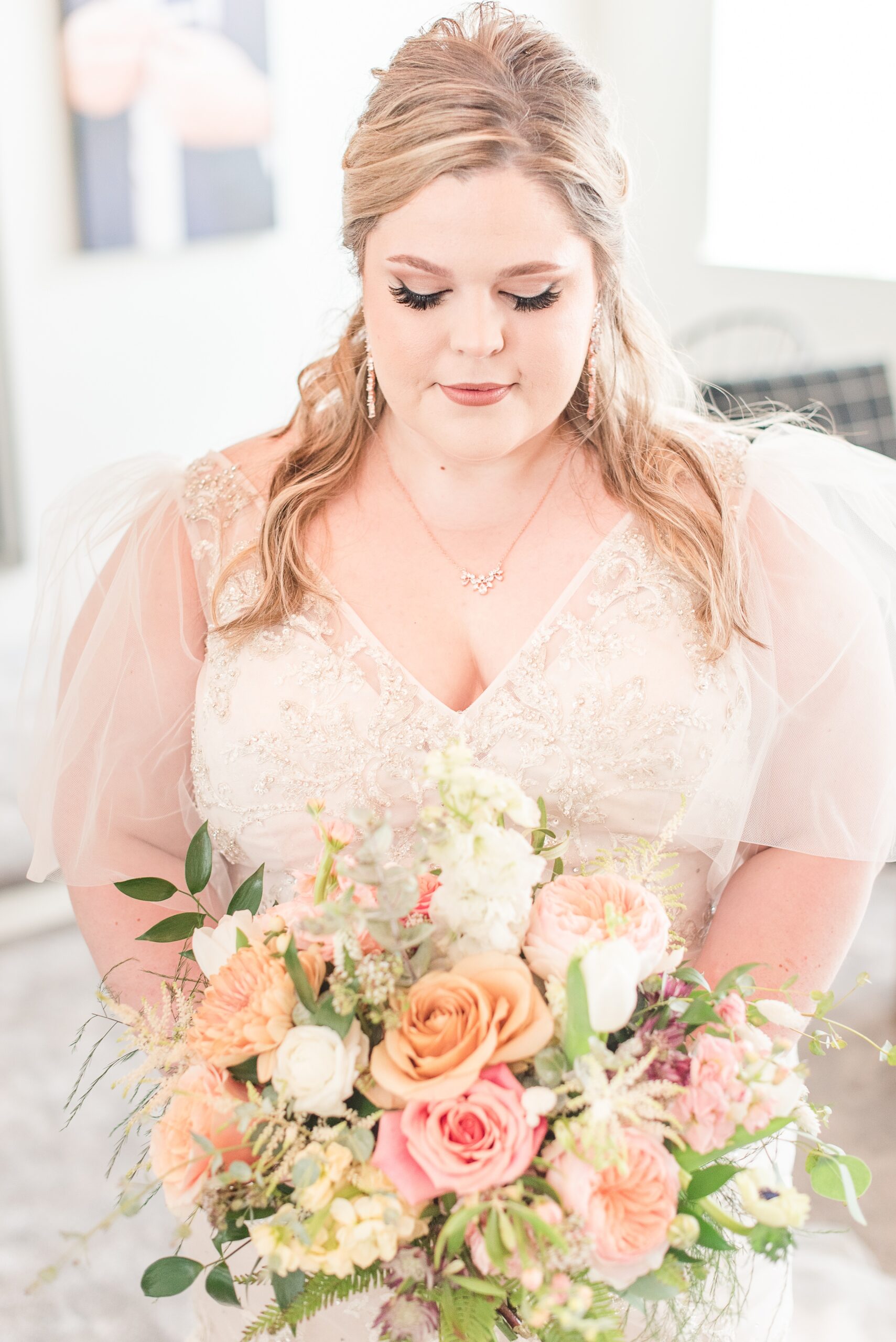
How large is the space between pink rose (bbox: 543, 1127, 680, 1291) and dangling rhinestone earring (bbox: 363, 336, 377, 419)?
0.92 meters

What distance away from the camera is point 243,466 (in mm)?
1516

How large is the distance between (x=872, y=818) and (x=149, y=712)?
819mm

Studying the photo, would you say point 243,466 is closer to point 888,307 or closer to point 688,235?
point 888,307

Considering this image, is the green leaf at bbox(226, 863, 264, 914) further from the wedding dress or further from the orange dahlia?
the wedding dress

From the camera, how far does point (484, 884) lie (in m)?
0.80

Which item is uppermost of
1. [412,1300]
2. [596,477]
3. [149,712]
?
[596,477]

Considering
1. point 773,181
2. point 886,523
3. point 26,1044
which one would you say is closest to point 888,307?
point 773,181

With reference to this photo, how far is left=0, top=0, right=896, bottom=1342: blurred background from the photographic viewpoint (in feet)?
8.07

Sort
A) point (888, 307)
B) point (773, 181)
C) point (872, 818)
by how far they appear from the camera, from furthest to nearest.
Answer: point (773, 181) → point (888, 307) → point (872, 818)

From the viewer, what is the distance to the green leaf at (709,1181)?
2.68 ft

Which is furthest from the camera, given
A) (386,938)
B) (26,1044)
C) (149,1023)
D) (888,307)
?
(888,307)

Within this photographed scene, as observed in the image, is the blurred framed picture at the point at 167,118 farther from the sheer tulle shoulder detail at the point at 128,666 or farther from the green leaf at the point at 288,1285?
the green leaf at the point at 288,1285

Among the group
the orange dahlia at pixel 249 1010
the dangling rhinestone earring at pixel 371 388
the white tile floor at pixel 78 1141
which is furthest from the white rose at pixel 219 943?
the white tile floor at pixel 78 1141

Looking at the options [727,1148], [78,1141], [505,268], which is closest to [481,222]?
[505,268]
